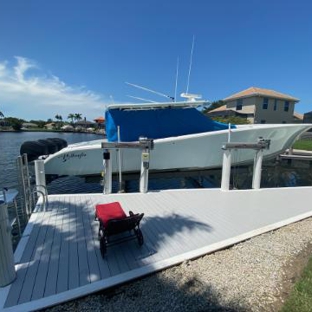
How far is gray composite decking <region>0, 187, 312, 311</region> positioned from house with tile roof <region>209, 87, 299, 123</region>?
19.1 meters

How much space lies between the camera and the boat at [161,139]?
7.87 meters

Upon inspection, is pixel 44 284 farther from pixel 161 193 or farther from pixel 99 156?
pixel 99 156

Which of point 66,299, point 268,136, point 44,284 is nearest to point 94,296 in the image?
point 66,299

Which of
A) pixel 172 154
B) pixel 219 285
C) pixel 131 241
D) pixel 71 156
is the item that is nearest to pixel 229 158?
pixel 172 154

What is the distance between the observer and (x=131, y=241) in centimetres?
343

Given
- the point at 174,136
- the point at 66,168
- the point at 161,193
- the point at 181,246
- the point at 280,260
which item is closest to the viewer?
the point at 280,260

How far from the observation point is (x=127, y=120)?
8.17 meters

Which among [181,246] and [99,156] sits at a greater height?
[99,156]

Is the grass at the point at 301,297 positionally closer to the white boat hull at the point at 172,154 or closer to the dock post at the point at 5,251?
the dock post at the point at 5,251

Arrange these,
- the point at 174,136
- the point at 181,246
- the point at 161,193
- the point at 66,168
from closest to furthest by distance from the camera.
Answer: the point at 181,246, the point at 161,193, the point at 66,168, the point at 174,136

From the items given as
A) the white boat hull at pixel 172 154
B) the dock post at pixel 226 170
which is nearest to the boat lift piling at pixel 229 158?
the dock post at pixel 226 170

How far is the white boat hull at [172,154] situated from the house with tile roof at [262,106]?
49.2ft

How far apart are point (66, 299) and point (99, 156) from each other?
584cm

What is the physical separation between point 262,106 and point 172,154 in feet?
61.8
